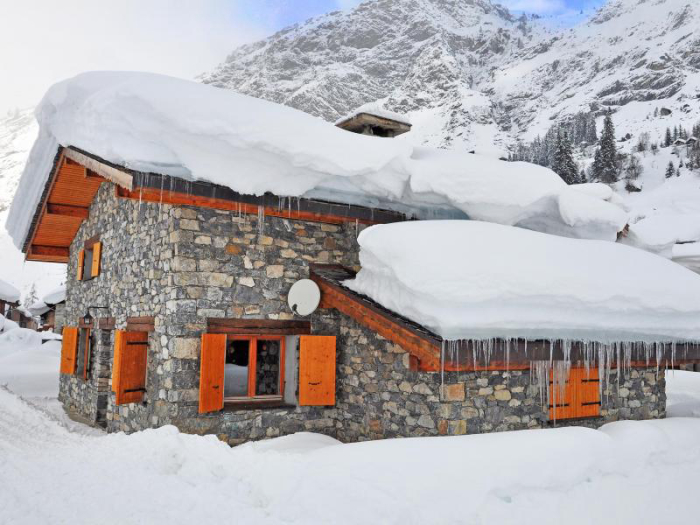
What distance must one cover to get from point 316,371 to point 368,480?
2903 millimetres

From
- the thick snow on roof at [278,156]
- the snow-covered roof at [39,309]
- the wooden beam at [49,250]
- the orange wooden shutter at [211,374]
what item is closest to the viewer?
the thick snow on roof at [278,156]

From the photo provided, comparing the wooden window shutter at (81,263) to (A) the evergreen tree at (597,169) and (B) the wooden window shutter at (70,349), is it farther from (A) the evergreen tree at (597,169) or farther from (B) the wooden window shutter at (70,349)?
(A) the evergreen tree at (597,169)

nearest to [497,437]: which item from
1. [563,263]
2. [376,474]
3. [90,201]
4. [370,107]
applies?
[376,474]

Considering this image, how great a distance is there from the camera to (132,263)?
8148 mm

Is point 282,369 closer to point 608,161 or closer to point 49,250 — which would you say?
point 49,250

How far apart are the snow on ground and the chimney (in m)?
6.46

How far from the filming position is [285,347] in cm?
789

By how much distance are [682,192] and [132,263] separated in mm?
46248

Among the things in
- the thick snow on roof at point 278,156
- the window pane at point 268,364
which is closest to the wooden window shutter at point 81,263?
the thick snow on roof at point 278,156

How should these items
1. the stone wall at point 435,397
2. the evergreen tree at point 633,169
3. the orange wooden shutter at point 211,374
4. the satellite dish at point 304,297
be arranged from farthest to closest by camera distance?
the evergreen tree at point 633,169 < the satellite dish at point 304,297 < the orange wooden shutter at point 211,374 < the stone wall at point 435,397

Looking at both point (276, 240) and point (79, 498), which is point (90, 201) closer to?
point (276, 240)

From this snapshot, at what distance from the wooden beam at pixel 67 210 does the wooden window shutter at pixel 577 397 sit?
932 cm

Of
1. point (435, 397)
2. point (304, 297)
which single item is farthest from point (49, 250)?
point (435, 397)

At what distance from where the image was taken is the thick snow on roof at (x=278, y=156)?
655 centimetres
